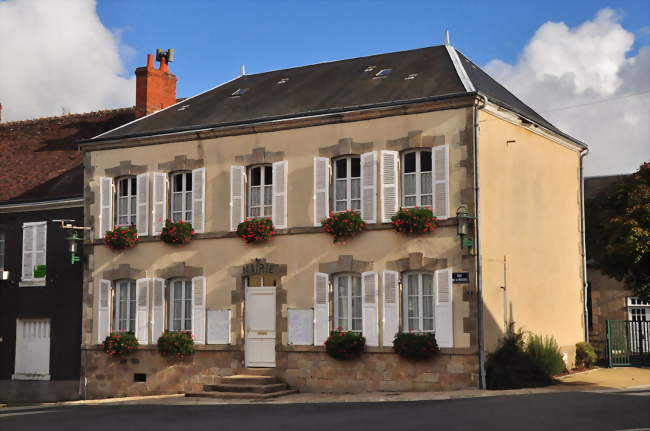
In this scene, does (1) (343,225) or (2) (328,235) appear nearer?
(1) (343,225)

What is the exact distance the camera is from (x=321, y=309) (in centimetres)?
1997

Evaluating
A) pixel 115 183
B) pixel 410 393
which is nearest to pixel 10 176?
pixel 115 183

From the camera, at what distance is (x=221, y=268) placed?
21.4m

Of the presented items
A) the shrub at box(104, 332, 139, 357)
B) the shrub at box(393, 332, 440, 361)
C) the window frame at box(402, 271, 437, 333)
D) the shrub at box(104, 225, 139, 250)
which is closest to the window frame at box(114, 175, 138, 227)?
the shrub at box(104, 225, 139, 250)

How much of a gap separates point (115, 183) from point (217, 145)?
126 inches

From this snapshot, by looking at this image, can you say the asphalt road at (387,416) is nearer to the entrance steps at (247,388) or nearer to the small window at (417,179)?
the entrance steps at (247,388)

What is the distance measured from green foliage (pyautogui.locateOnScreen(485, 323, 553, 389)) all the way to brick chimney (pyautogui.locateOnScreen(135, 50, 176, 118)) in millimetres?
12023

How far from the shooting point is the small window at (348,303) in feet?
65.0

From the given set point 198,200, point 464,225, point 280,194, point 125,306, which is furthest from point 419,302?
point 125,306

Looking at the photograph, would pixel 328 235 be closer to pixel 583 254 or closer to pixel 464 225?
pixel 464 225

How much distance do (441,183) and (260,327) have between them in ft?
17.4

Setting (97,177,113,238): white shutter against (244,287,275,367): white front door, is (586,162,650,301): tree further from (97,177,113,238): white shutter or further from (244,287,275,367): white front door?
(97,177,113,238): white shutter

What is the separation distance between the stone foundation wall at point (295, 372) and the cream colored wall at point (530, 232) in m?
1.18

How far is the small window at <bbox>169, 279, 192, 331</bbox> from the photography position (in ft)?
72.0
